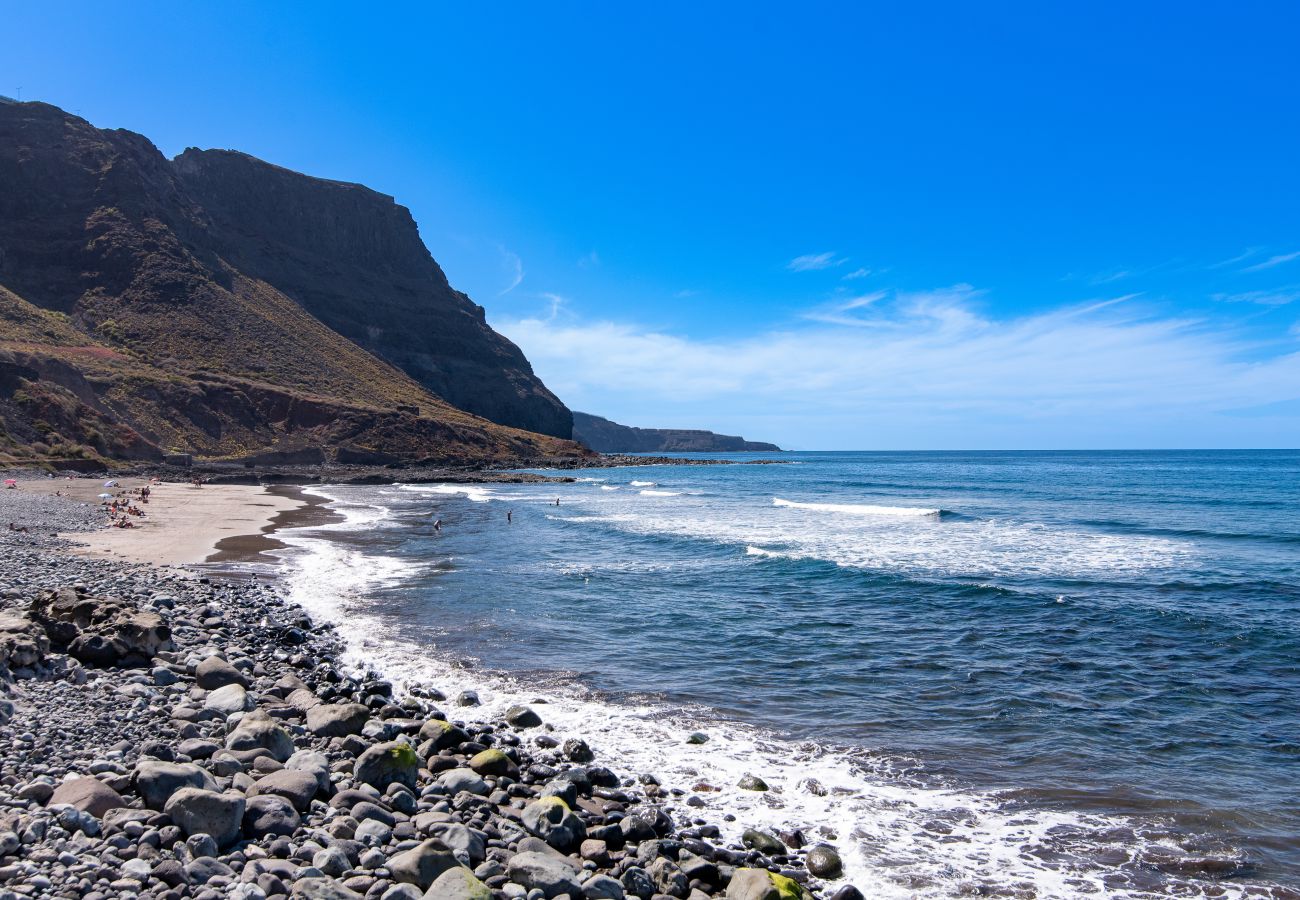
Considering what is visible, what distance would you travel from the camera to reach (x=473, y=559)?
26.4 meters

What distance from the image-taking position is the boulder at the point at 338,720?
29.6ft

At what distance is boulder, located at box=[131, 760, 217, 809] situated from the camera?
623 centimetres

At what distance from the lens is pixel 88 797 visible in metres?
6.02

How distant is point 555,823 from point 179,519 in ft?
108

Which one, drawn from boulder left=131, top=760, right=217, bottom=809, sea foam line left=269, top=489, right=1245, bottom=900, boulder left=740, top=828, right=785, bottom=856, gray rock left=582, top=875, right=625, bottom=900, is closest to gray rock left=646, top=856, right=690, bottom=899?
gray rock left=582, top=875, right=625, bottom=900

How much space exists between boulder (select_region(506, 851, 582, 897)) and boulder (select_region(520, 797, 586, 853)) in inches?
27.0

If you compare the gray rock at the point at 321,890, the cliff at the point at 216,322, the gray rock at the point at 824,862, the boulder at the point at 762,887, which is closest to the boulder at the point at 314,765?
the gray rock at the point at 321,890

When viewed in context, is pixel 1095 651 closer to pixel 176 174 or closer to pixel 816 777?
pixel 816 777

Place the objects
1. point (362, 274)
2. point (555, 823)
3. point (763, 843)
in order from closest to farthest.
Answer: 1. point (555, 823)
2. point (763, 843)
3. point (362, 274)

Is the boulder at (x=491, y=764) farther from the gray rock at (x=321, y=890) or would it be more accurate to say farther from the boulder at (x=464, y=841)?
the gray rock at (x=321, y=890)

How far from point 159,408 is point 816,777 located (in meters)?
84.8

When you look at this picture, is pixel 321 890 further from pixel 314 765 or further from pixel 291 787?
pixel 314 765

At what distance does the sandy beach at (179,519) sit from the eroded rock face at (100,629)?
10874 mm

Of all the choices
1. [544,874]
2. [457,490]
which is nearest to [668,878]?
[544,874]
